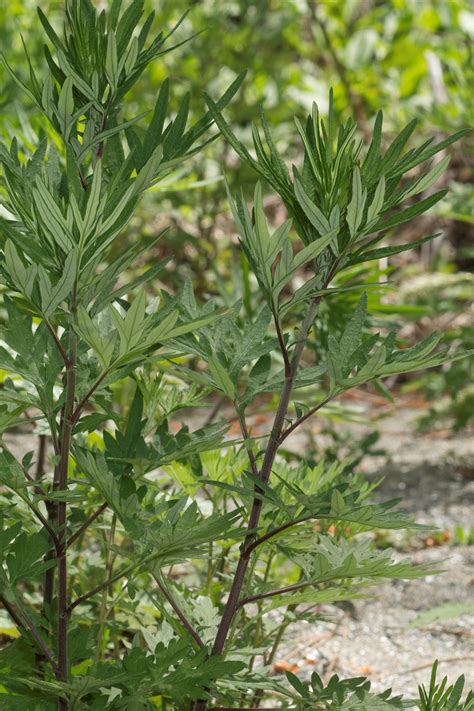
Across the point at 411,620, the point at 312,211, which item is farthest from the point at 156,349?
the point at 411,620

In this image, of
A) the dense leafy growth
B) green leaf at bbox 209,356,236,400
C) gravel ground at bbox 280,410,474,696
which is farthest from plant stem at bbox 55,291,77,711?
gravel ground at bbox 280,410,474,696

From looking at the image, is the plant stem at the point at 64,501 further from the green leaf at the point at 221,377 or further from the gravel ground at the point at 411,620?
the gravel ground at the point at 411,620

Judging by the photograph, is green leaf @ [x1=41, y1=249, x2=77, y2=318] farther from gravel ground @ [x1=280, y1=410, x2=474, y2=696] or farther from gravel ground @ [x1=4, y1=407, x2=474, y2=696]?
gravel ground @ [x1=280, y1=410, x2=474, y2=696]

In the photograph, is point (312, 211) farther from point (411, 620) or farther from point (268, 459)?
point (411, 620)

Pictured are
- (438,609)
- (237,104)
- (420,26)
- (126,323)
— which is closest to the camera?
(126,323)

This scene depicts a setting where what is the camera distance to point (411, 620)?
6.60 feet

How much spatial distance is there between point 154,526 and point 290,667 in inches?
37.0

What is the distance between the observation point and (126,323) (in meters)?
0.84

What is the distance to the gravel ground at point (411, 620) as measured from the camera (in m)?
1.77

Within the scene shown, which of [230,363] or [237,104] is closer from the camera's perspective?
[230,363]

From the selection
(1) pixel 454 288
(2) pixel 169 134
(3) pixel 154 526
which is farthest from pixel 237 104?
(3) pixel 154 526

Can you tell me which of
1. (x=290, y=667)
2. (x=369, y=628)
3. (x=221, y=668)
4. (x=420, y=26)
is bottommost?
(x=221, y=668)

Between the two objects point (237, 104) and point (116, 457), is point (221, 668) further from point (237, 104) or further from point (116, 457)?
point (237, 104)

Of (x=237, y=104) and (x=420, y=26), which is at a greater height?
(x=420, y=26)
